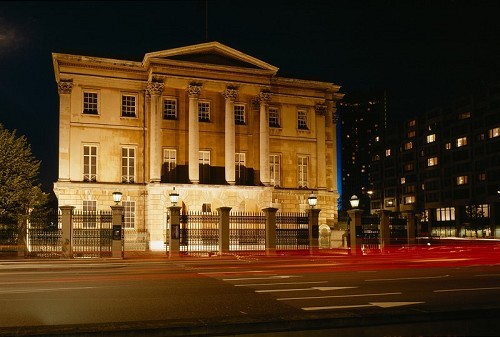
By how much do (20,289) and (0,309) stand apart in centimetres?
434

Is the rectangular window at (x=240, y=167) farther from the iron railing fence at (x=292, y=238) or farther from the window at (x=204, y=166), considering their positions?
the iron railing fence at (x=292, y=238)

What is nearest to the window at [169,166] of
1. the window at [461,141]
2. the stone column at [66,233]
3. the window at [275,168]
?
the window at [275,168]

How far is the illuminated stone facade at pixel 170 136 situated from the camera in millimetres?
45188

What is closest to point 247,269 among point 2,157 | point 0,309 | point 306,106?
point 0,309

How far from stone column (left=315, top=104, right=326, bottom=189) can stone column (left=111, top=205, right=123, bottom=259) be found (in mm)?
22699

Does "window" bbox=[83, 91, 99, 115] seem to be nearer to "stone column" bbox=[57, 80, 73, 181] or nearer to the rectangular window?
"stone column" bbox=[57, 80, 73, 181]

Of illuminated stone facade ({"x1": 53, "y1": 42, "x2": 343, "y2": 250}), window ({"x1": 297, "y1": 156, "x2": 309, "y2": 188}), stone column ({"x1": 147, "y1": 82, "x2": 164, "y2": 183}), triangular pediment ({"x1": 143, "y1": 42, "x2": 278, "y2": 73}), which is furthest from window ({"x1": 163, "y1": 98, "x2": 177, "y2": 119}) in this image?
window ({"x1": 297, "y1": 156, "x2": 309, "y2": 188})

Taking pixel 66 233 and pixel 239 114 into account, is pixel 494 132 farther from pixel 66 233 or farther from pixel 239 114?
pixel 66 233

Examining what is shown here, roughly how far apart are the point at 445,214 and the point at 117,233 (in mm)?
92140

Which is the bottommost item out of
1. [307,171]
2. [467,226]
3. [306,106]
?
[467,226]

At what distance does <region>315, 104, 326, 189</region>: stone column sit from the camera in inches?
2090

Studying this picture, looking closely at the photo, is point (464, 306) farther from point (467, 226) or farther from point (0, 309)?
point (467, 226)

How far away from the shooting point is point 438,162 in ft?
382

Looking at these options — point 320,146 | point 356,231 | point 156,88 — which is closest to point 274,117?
point 320,146
